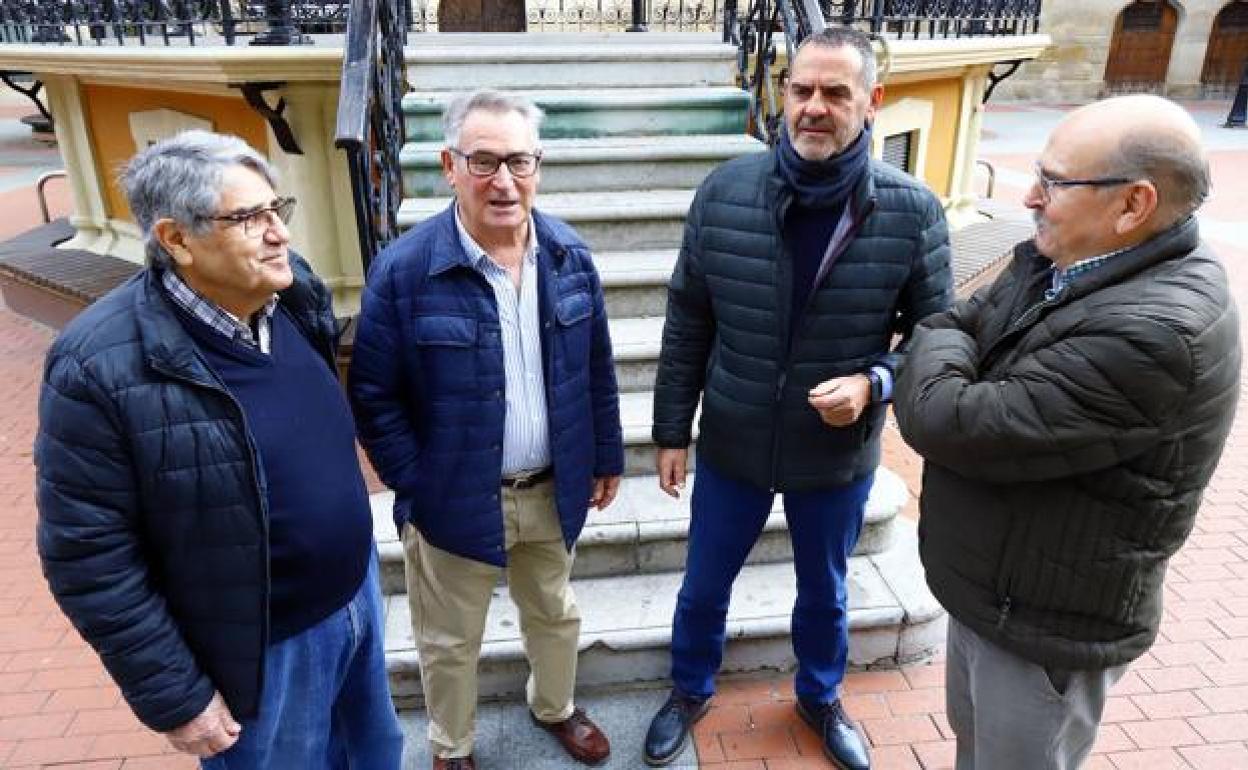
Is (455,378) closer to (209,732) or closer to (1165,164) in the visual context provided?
(209,732)

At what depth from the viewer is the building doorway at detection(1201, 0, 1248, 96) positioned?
2269 cm

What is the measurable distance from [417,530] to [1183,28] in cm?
2742

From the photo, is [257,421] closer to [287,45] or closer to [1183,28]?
[287,45]

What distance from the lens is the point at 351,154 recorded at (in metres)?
3.26

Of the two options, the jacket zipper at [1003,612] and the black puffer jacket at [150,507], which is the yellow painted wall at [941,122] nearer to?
the jacket zipper at [1003,612]

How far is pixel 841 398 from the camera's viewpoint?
2.19 metres

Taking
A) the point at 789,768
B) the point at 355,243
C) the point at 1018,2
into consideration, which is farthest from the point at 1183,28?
the point at 789,768

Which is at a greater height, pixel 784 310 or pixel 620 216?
pixel 784 310

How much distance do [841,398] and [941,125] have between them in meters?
6.01

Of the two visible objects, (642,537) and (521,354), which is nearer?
(521,354)

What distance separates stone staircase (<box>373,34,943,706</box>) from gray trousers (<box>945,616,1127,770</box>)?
3.93ft

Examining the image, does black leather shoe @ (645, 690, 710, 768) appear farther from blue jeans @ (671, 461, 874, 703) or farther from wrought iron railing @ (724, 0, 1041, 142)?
wrought iron railing @ (724, 0, 1041, 142)

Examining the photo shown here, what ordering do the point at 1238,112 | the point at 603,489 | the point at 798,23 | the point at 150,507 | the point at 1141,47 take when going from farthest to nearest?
the point at 1141,47 < the point at 1238,112 < the point at 798,23 < the point at 603,489 < the point at 150,507

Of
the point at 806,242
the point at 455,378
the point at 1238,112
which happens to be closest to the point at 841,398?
the point at 806,242
